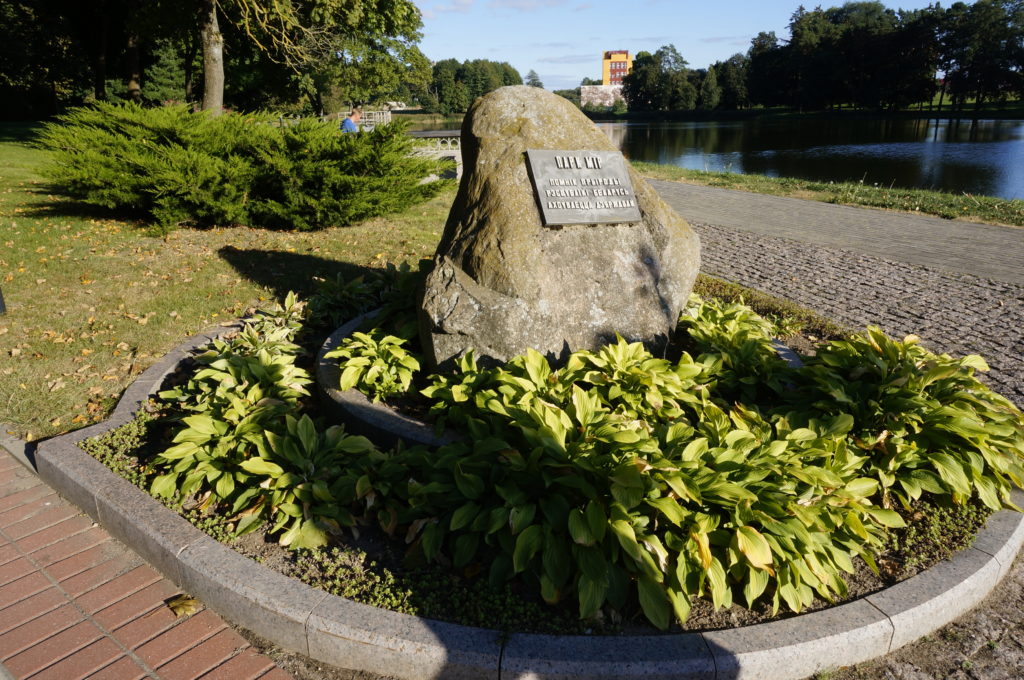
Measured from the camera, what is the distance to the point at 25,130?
90.9ft

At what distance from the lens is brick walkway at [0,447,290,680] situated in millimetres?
2627

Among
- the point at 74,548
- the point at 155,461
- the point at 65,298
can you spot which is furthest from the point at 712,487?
the point at 65,298

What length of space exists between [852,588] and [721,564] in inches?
28.0

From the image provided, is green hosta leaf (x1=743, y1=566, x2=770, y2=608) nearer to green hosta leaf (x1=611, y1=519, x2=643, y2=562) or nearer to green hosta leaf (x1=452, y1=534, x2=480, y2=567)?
green hosta leaf (x1=611, y1=519, x2=643, y2=562)

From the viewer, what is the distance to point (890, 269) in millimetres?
8805

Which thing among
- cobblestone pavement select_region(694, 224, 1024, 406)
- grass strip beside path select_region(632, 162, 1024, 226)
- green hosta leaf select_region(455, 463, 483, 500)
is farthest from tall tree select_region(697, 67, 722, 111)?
green hosta leaf select_region(455, 463, 483, 500)

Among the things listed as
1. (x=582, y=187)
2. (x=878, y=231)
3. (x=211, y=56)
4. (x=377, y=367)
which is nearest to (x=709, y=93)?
(x=878, y=231)

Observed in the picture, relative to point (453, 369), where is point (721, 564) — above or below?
below

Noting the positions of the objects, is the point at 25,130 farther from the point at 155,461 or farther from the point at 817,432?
the point at 817,432

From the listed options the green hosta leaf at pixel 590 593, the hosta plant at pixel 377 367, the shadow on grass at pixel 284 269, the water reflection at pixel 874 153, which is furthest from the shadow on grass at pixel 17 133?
the green hosta leaf at pixel 590 593

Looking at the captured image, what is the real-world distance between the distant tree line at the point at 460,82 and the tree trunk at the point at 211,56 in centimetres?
7868

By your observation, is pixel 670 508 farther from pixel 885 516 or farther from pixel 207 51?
pixel 207 51

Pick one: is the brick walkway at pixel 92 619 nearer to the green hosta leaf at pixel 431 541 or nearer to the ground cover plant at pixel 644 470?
the ground cover plant at pixel 644 470

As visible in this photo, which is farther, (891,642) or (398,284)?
(398,284)
